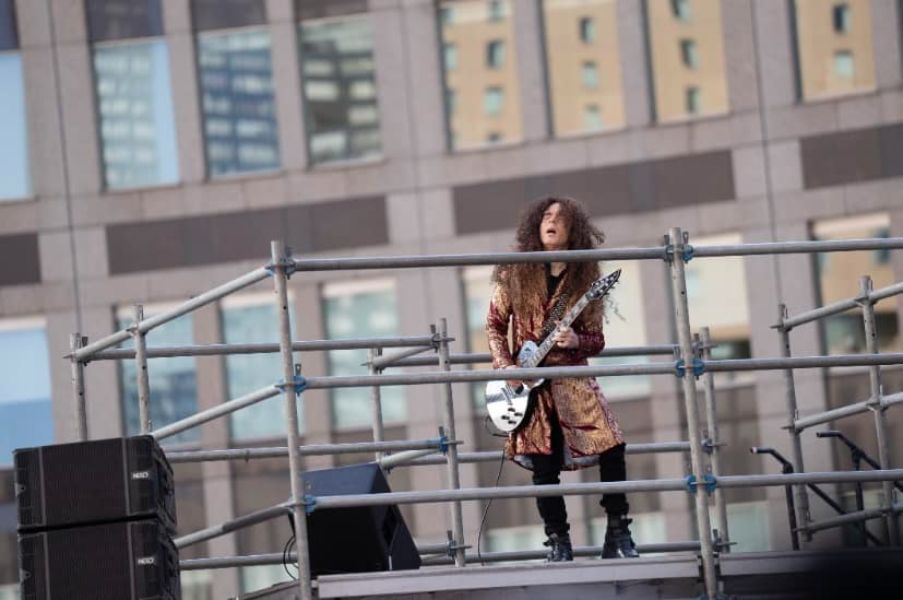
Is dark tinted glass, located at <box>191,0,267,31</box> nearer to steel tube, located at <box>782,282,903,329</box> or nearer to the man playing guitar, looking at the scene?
steel tube, located at <box>782,282,903,329</box>

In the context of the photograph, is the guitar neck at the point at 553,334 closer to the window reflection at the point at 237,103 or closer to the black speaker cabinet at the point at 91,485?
the black speaker cabinet at the point at 91,485

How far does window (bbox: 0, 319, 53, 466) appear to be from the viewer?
27219mm

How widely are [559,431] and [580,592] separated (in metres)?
0.92

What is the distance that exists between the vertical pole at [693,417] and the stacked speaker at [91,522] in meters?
2.05

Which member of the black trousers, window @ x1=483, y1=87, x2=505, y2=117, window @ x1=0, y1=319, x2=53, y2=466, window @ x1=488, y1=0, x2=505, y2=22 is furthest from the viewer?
window @ x1=0, y1=319, x2=53, y2=466

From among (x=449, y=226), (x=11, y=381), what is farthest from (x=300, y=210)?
(x=11, y=381)

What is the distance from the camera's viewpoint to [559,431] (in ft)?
28.6

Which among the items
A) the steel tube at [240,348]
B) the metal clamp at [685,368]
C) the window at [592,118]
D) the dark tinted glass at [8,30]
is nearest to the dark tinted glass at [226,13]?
the dark tinted glass at [8,30]

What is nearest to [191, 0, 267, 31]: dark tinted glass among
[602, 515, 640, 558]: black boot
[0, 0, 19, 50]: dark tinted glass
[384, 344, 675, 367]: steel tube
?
[0, 0, 19, 50]: dark tinted glass

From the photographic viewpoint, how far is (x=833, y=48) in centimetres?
2583

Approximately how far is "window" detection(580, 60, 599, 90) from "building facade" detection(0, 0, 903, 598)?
1.0 inches

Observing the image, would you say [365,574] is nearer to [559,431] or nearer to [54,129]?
[559,431]

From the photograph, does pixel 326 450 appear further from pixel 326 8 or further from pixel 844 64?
pixel 326 8

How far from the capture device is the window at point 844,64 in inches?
1015
